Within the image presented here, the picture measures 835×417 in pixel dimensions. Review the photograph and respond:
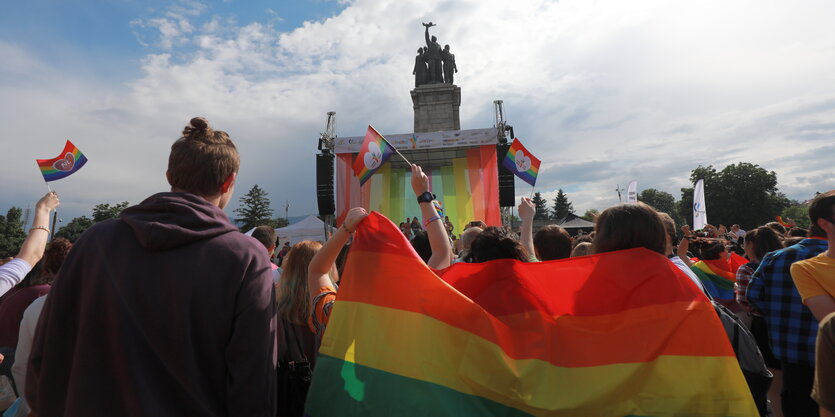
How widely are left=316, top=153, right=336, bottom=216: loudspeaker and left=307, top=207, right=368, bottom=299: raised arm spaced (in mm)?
18005

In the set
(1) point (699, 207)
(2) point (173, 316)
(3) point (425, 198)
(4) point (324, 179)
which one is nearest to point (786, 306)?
(3) point (425, 198)

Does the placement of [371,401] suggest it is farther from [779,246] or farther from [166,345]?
[779,246]

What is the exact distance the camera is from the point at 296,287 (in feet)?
9.04

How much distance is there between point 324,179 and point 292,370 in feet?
59.7

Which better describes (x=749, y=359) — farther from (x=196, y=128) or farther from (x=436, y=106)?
(x=436, y=106)

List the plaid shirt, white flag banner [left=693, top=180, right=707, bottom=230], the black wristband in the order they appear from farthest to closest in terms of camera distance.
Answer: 1. white flag banner [left=693, top=180, right=707, bottom=230]
2. the plaid shirt
3. the black wristband

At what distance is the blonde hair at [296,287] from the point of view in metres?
2.68

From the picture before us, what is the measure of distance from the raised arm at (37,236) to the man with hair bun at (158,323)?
1100mm

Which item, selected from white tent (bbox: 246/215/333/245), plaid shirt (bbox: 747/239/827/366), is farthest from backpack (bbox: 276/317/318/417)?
white tent (bbox: 246/215/333/245)

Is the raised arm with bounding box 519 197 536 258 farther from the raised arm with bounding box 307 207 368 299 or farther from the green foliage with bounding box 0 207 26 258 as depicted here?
the green foliage with bounding box 0 207 26 258

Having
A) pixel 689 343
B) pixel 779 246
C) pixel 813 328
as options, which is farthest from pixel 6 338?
pixel 779 246

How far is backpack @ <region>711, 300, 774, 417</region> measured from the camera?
7.36 ft

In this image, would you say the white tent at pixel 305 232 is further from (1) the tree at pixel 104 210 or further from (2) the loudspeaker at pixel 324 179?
(1) the tree at pixel 104 210

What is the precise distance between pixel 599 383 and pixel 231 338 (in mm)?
1540
